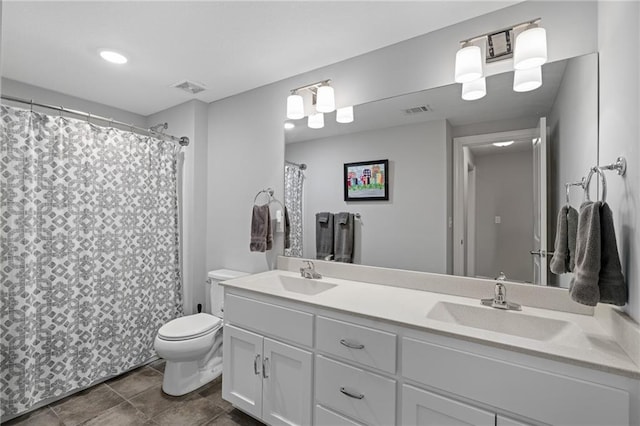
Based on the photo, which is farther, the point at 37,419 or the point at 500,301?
the point at 37,419

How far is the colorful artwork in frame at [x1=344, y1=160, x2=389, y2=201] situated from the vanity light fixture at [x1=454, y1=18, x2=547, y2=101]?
632 millimetres

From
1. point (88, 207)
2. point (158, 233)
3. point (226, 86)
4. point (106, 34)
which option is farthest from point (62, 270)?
point (226, 86)

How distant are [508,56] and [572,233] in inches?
37.9

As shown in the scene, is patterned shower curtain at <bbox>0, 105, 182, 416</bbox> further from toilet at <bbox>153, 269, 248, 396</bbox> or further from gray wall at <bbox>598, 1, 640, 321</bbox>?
gray wall at <bbox>598, 1, 640, 321</bbox>

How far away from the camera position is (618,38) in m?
1.14

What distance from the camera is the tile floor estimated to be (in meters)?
1.88

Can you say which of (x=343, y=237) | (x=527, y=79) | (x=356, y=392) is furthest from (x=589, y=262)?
(x=343, y=237)

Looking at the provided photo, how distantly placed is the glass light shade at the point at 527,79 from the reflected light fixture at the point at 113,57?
245 centimetres

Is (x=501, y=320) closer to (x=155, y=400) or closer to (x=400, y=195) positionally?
(x=400, y=195)

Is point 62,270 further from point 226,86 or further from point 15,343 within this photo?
point 226,86

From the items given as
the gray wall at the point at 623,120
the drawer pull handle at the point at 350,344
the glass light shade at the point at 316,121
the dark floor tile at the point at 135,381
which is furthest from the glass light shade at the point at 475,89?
the dark floor tile at the point at 135,381

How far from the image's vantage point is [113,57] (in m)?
2.07

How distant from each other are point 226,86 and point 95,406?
2553mm

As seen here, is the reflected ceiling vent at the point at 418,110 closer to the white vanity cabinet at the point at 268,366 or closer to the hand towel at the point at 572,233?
the hand towel at the point at 572,233
